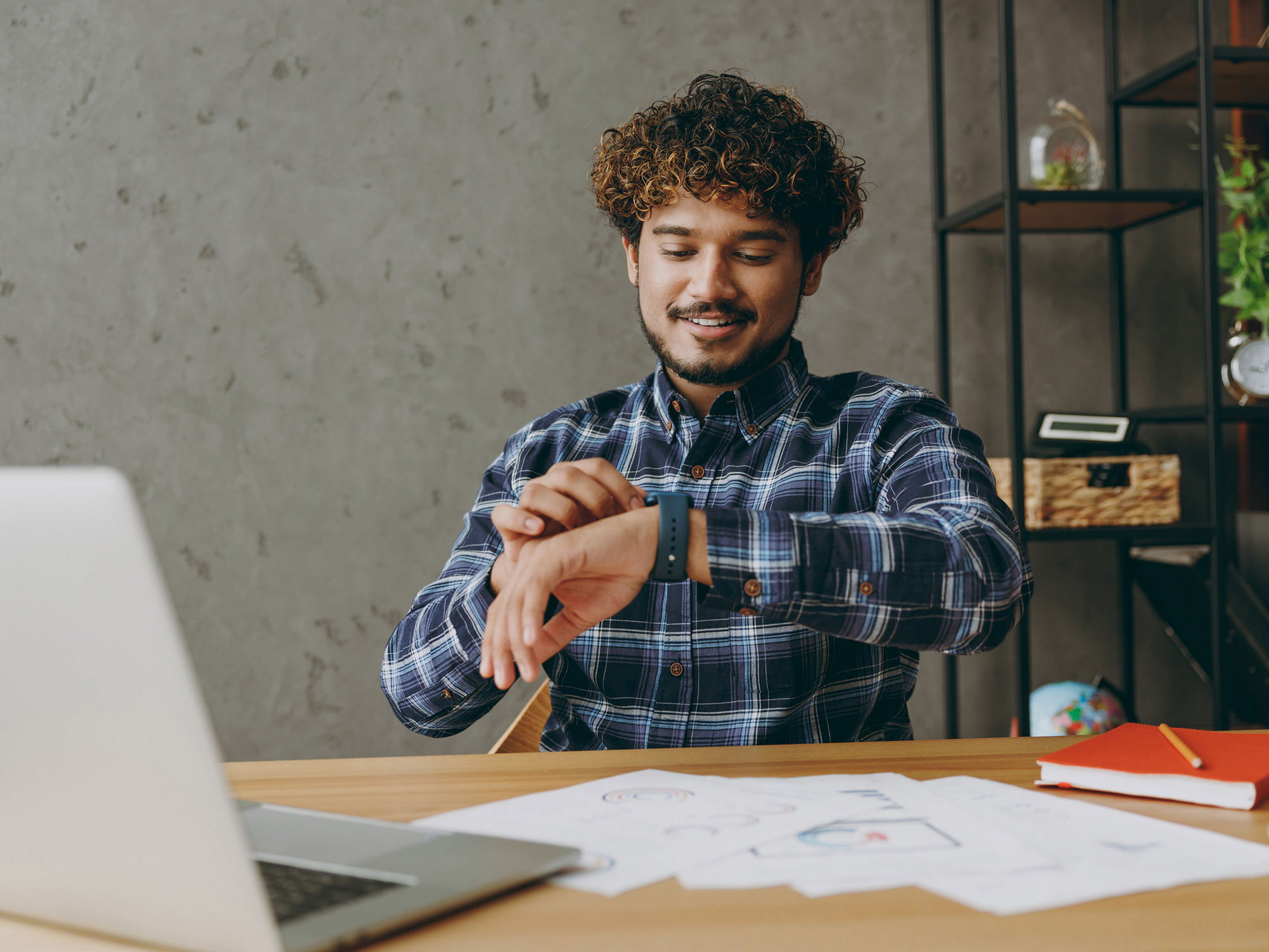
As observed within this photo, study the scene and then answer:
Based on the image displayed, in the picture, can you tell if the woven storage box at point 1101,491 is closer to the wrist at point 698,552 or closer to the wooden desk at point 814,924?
the wrist at point 698,552

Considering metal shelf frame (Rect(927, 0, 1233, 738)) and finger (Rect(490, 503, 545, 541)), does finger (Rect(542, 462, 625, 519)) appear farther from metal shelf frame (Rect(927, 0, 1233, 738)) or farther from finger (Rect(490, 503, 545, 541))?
metal shelf frame (Rect(927, 0, 1233, 738))

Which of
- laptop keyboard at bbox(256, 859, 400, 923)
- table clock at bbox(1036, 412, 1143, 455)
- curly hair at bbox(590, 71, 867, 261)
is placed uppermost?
curly hair at bbox(590, 71, 867, 261)

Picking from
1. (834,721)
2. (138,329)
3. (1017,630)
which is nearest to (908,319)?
(1017,630)

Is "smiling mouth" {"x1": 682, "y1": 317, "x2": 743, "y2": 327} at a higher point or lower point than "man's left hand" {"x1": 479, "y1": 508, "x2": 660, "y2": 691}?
higher

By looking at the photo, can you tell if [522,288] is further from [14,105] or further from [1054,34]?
[1054,34]

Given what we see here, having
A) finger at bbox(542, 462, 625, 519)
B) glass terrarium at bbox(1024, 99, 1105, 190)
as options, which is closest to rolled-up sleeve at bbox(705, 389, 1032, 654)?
finger at bbox(542, 462, 625, 519)

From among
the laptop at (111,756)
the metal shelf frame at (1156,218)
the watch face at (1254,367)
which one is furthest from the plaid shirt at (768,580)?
the watch face at (1254,367)

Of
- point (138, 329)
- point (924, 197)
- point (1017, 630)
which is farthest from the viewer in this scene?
point (924, 197)

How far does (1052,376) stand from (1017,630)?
2.35 feet

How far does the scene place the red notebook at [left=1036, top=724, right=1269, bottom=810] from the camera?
76 centimetres

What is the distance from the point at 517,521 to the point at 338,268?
1532mm

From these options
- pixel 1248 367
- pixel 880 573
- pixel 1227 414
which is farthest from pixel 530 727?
pixel 1248 367

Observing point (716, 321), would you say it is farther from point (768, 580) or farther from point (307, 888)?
point (307, 888)

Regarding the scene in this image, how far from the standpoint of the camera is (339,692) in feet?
7.54
